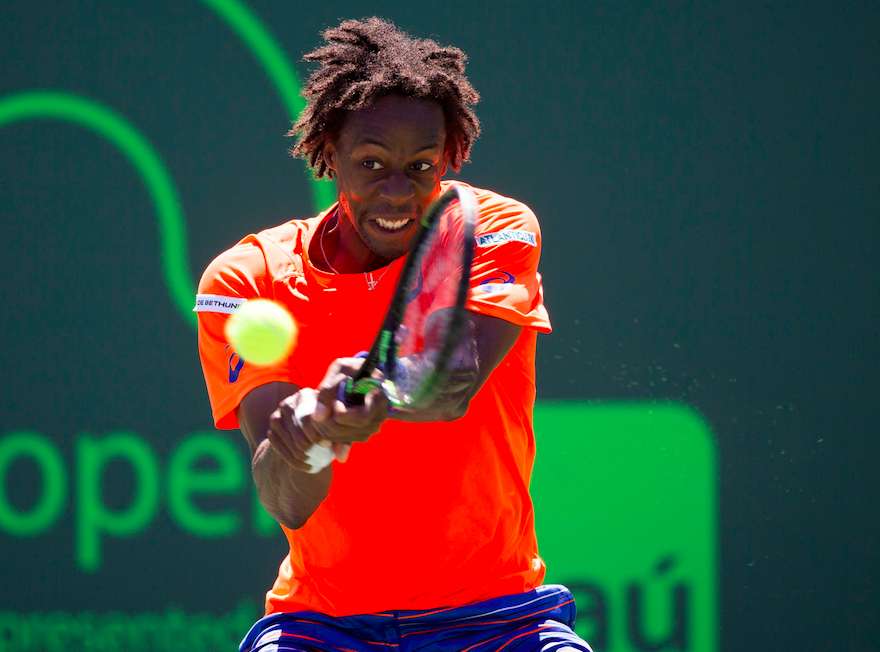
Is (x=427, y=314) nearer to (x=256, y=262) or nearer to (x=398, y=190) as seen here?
(x=398, y=190)

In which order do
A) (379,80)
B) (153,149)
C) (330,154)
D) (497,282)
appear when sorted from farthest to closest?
(153,149) < (330,154) < (379,80) < (497,282)

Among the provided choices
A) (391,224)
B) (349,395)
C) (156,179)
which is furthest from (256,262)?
(156,179)

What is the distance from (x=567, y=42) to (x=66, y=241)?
1819 mm

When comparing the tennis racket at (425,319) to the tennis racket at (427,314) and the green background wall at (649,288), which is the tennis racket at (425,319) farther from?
the green background wall at (649,288)

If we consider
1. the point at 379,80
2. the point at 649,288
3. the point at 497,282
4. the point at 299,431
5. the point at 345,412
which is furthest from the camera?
the point at 649,288

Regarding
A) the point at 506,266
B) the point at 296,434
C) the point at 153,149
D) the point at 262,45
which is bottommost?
the point at 296,434

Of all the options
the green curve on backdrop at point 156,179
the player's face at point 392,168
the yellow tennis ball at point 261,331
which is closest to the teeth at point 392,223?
the player's face at point 392,168

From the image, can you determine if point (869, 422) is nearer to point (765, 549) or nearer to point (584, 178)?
point (765, 549)

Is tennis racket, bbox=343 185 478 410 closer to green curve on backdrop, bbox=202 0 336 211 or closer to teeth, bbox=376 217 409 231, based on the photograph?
teeth, bbox=376 217 409 231

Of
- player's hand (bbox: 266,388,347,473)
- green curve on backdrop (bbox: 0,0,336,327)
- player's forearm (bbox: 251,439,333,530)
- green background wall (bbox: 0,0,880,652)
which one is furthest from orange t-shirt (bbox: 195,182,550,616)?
green curve on backdrop (bbox: 0,0,336,327)

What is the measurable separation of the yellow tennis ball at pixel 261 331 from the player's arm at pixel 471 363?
1.24 ft

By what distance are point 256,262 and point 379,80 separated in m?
0.44

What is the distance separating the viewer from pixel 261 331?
2398 millimetres

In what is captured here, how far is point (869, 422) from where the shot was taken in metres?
4.08
